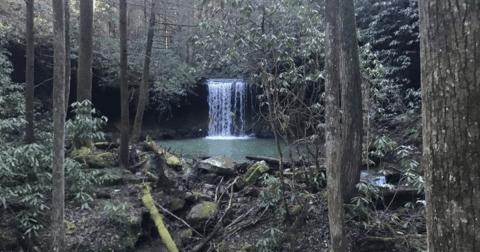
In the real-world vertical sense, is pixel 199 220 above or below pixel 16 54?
below

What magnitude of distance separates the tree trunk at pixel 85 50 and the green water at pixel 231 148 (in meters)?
6.41

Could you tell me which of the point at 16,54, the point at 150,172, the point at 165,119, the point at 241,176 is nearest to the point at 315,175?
the point at 241,176

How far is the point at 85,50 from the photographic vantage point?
9.46 m

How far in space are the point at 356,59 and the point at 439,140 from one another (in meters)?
4.55

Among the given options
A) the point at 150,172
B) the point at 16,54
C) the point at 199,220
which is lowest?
A: the point at 199,220

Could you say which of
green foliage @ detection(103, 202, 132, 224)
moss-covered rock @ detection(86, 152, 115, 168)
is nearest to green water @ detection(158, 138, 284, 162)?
moss-covered rock @ detection(86, 152, 115, 168)

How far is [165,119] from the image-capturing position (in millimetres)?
24672

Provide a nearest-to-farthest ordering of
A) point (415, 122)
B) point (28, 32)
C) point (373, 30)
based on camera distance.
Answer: point (28, 32), point (415, 122), point (373, 30)

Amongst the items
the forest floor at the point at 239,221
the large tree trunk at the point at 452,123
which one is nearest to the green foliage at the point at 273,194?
the forest floor at the point at 239,221

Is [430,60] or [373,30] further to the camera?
[373,30]

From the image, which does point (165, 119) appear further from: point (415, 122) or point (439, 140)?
point (439, 140)

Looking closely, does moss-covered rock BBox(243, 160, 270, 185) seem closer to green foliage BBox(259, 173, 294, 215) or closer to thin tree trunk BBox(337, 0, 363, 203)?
green foliage BBox(259, 173, 294, 215)

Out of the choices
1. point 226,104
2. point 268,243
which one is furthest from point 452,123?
point 226,104

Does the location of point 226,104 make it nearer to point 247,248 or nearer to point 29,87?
point 29,87
